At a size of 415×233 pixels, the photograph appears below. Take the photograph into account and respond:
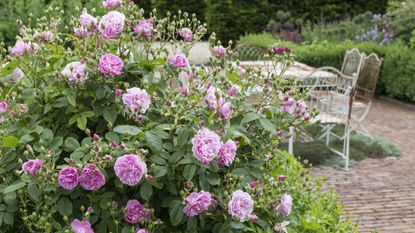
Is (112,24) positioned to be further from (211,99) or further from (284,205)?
(284,205)

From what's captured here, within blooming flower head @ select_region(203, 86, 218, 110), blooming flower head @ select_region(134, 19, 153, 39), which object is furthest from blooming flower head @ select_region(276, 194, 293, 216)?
blooming flower head @ select_region(134, 19, 153, 39)

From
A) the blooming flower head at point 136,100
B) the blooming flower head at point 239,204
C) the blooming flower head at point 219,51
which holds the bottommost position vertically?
the blooming flower head at point 239,204

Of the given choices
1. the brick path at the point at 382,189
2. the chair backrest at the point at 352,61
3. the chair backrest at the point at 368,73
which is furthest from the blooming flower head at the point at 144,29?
the chair backrest at the point at 352,61

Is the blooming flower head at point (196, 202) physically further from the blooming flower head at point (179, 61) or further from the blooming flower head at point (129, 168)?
the blooming flower head at point (179, 61)

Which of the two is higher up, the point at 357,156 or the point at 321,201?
the point at 321,201

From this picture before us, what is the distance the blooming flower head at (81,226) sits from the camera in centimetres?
174

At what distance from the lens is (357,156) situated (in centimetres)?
641

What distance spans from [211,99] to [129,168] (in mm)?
409

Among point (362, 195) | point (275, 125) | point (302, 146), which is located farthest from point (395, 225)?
point (275, 125)

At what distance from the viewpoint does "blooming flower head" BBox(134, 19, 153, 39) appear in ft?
6.80

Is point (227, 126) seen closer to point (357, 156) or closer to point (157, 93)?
point (157, 93)

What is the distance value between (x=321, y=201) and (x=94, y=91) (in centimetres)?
115

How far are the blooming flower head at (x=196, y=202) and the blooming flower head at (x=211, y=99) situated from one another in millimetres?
309

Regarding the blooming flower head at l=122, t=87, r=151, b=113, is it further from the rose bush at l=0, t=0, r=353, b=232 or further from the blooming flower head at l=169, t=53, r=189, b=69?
the blooming flower head at l=169, t=53, r=189, b=69
